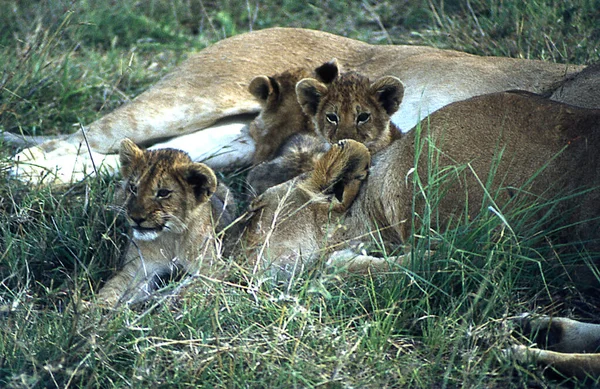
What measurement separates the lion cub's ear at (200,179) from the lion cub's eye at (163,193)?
9cm

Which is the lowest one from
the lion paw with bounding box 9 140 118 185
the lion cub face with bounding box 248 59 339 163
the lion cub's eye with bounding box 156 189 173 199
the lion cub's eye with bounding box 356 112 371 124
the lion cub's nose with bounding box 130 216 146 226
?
the lion paw with bounding box 9 140 118 185

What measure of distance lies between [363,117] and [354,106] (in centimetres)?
7

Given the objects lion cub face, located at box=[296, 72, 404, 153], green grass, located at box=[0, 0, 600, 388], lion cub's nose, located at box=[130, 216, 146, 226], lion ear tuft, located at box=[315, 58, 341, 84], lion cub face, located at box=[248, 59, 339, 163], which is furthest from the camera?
lion cub face, located at box=[248, 59, 339, 163]

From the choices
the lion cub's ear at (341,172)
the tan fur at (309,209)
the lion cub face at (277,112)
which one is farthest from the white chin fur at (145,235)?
the lion cub face at (277,112)

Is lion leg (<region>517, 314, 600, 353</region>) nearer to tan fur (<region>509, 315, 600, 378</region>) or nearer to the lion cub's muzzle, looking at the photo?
tan fur (<region>509, 315, 600, 378</region>)

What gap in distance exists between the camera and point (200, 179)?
3.83 metres

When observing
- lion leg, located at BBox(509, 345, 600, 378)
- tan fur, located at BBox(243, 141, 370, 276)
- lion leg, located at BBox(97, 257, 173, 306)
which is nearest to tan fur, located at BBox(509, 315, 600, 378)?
lion leg, located at BBox(509, 345, 600, 378)

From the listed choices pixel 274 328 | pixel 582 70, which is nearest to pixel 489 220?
pixel 274 328

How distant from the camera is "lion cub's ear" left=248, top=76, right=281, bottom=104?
5117mm

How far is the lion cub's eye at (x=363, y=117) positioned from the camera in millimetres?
4469

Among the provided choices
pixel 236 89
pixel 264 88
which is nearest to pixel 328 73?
pixel 264 88

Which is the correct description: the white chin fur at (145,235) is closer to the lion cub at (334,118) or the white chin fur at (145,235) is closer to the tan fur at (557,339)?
the lion cub at (334,118)

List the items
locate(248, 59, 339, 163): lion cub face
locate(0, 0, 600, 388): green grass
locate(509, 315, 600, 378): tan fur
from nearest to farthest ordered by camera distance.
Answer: locate(0, 0, 600, 388): green grass → locate(509, 315, 600, 378): tan fur → locate(248, 59, 339, 163): lion cub face

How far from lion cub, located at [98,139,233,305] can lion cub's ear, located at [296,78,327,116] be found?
950 mm
